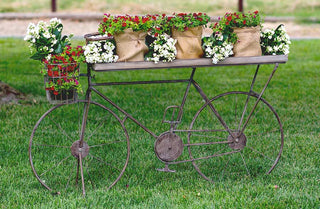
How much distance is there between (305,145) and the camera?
213 inches

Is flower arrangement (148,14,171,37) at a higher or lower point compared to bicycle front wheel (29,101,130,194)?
higher

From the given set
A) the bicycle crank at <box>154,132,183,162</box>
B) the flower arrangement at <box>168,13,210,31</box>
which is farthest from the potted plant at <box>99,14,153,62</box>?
the bicycle crank at <box>154,132,183,162</box>

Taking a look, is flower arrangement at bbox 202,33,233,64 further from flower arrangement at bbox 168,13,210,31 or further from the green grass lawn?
the green grass lawn

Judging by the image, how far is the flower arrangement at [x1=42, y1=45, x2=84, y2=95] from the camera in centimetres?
402

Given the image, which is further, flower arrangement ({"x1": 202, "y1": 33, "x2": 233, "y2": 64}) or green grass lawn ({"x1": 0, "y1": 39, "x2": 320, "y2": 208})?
flower arrangement ({"x1": 202, "y1": 33, "x2": 233, "y2": 64})

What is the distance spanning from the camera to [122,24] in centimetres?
408

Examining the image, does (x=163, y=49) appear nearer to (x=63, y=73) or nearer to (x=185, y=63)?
(x=185, y=63)

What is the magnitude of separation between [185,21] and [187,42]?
17 centimetres

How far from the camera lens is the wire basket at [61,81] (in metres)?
4.02

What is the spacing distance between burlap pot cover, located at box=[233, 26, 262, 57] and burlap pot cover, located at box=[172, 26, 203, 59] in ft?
1.08

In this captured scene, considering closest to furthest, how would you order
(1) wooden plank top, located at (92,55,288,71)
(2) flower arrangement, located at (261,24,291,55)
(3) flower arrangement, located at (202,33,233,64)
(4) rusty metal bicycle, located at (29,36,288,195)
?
(1) wooden plank top, located at (92,55,288,71) < (3) flower arrangement, located at (202,33,233,64) < (4) rusty metal bicycle, located at (29,36,288,195) < (2) flower arrangement, located at (261,24,291,55)

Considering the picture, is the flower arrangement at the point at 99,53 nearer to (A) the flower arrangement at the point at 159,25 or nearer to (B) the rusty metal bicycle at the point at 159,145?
(B) the rusty metal bicycle at the point at 159,145

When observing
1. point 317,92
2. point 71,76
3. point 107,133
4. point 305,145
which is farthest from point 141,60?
point 317,92

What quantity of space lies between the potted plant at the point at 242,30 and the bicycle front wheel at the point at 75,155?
1.14 meters
